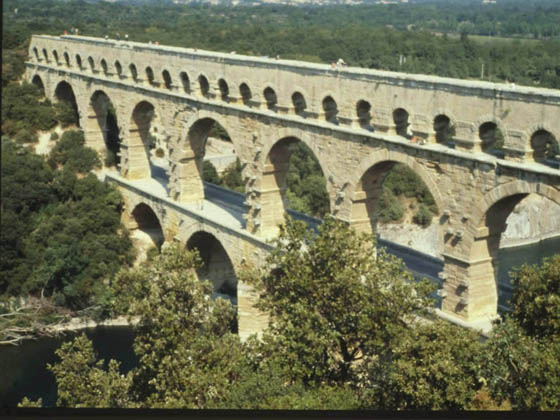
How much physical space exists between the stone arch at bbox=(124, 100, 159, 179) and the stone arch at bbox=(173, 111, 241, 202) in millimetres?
3812

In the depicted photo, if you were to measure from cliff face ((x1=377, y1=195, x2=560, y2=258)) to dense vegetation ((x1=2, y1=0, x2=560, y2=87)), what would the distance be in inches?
243

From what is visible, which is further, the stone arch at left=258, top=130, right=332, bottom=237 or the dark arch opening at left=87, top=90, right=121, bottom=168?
the dark arch opening at left=87, top=90, right=121, bottom=168

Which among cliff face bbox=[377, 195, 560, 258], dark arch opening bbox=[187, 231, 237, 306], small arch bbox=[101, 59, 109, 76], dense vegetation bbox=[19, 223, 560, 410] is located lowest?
cliff face bbox=[377, 195, 560, 258]

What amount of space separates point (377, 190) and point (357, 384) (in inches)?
220

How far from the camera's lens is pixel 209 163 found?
3412 cm

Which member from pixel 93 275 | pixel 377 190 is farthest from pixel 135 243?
pixel 377 190

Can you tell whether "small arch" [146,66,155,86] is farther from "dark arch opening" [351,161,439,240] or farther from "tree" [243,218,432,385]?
"tree" [243,218,432,385]

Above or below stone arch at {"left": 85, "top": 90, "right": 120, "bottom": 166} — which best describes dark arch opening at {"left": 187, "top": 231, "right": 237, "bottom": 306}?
below

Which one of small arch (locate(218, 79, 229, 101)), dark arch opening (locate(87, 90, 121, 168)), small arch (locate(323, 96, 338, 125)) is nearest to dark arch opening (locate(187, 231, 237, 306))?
small arch (locate(218, 79, 229, 101))

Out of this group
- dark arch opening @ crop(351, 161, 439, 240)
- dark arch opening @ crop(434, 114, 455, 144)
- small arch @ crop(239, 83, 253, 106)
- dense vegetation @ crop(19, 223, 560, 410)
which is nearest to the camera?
dense vegetation @ crop(19, 223, 560, 410)

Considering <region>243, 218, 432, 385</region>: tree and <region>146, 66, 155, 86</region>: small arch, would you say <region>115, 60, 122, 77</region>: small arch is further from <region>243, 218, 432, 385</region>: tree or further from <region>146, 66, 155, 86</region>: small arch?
<region>243, 218, 432, 385</region>: tree

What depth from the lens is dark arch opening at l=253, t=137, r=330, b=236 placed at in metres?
21.5

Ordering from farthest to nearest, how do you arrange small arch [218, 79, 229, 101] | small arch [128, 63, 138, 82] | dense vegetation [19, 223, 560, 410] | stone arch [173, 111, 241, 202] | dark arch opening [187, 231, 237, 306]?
1. small arch [128, 63, 138, 82]
2. dark arch opening [187, 231, 237, 306]
3. stone arch [173, 111, 241, 202]
4. small arch [218, 79, 229, 101]
5. dense vegetation [19, 223, 560, 410]

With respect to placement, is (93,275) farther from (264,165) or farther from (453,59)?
(453,59)
